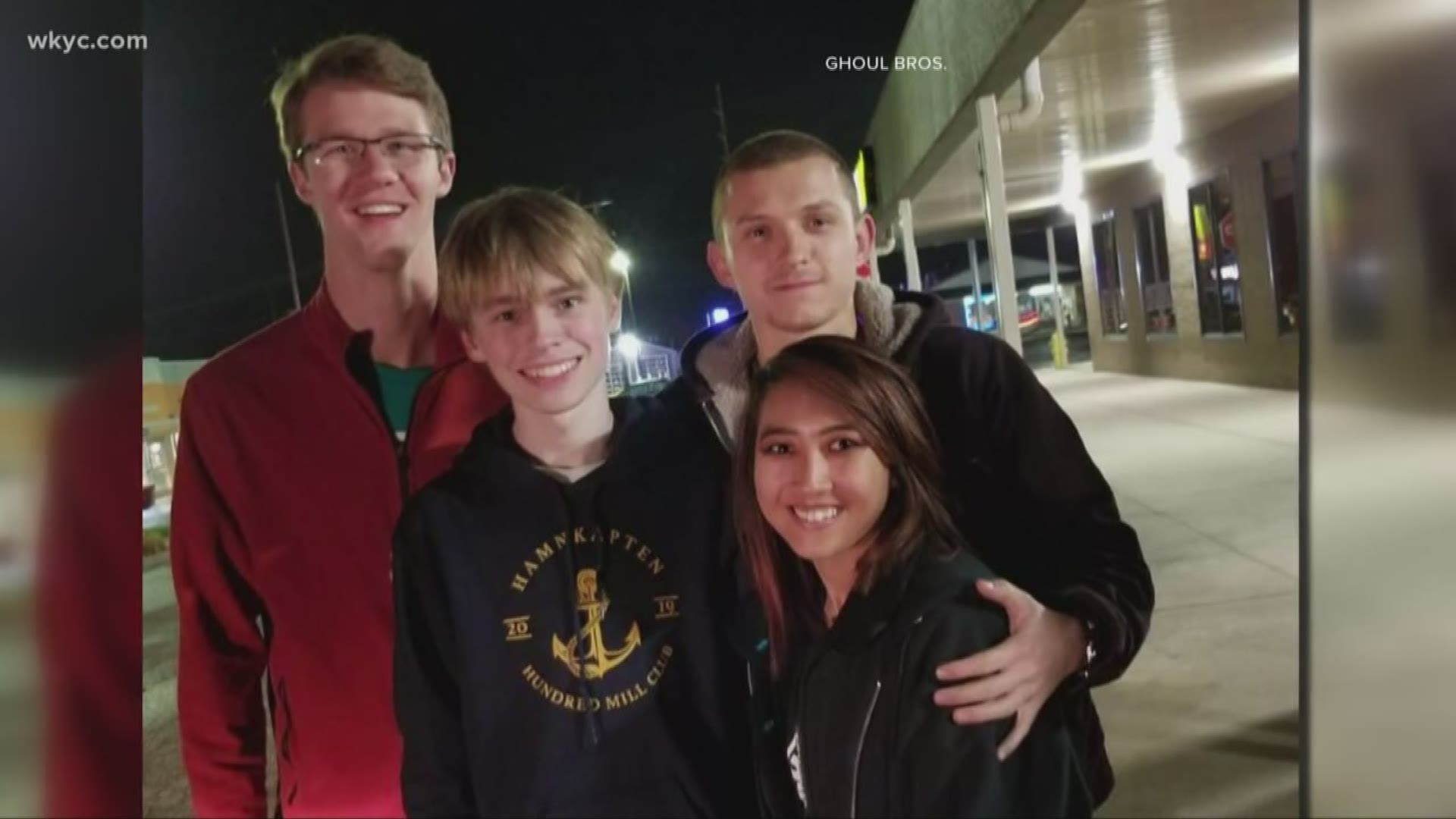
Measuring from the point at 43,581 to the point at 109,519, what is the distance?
95 mm

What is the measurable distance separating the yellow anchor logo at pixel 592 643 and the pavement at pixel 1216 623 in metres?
0.80

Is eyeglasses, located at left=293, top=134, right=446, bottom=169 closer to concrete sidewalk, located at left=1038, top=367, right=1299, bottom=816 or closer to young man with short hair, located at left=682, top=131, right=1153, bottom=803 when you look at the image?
young man with short hair, located at left=682, top=131, right=1153, bottom=803

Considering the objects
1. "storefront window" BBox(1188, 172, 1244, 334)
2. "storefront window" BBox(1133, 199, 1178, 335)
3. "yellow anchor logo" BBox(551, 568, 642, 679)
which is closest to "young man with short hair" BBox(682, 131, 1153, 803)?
"yellow anchor logo" BBox(551, 568, 642, 679)

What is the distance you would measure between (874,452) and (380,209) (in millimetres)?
572

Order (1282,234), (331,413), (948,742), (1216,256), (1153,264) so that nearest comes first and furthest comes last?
(948,742) < (331,413) < (1282,234) < (1153,264) < (1216,256)

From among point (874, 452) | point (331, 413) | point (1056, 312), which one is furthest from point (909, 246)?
point (331, 413)

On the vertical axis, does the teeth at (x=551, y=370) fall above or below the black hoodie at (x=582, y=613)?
above

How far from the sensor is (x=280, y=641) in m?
1.07

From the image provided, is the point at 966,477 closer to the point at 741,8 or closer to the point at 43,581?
the point at 741,8

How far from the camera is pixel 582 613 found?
1.01m

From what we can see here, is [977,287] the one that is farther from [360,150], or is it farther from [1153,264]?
[360,150]

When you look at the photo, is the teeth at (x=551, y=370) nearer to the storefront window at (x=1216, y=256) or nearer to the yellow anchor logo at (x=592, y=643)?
the yellow anchor logo at (x=592, y=643)

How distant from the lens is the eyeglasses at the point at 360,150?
1.01 meters

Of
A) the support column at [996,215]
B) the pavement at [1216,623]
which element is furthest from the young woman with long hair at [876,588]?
the pavement at [1216,623]
